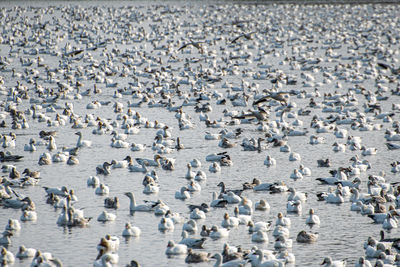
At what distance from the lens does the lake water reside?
2544 cm

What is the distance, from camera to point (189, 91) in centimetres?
5991

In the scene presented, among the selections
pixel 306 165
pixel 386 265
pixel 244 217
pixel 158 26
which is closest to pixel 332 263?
pixel 386 265

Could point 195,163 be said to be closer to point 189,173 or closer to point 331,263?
point 189,173

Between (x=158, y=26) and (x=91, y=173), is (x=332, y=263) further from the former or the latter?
(x=158, y=26)

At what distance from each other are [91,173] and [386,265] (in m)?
16.2

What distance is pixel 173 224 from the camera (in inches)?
1041

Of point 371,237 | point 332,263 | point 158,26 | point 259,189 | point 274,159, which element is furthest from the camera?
point 158,26

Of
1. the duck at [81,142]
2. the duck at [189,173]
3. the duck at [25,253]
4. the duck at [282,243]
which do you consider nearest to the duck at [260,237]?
the duck at [282,243]

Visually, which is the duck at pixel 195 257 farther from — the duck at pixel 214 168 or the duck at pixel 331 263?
the duck at pixel 214 168

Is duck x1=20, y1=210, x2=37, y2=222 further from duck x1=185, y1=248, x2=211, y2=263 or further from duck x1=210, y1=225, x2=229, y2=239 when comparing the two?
duck x1=185, y1=248, x2=211, y2=263

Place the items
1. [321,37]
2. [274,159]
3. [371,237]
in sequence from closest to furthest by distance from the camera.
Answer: [371,237] → [274,159] → [321,37]

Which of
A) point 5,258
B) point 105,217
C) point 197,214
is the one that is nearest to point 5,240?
point 5,258

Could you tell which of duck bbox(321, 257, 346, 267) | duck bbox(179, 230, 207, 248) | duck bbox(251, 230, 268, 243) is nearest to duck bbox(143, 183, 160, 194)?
duck bbox(179, 230, 207, 248)

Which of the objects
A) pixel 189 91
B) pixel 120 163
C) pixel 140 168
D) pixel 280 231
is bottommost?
pixel 280 231
